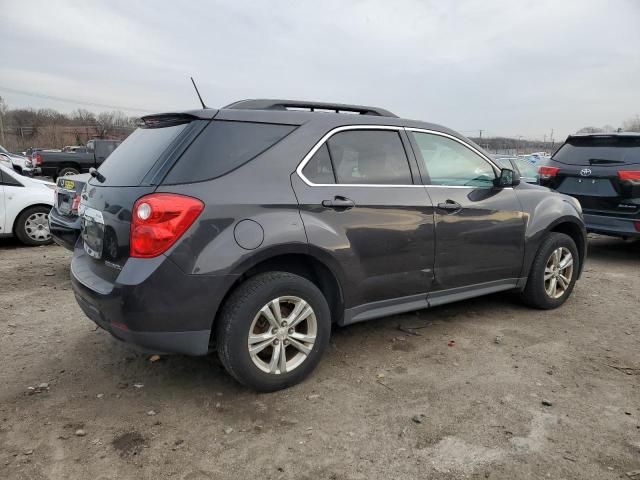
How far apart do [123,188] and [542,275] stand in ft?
12.0

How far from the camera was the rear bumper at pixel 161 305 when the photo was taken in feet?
8.73

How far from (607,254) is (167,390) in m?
6.87

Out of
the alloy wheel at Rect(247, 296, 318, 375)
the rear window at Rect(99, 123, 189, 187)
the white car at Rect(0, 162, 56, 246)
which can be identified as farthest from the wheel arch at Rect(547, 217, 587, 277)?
the white car at Rect(0, 162, 56, 246)

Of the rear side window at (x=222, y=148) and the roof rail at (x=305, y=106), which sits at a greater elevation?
the roof rail at (x=305, y=106)

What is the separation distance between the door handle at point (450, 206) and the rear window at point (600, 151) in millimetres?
3895

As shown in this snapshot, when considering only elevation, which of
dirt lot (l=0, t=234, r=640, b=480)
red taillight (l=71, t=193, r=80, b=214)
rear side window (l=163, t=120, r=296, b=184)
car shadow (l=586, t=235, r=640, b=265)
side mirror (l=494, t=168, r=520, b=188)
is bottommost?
dirt lot (l=0, t=234, r=640, b=480)

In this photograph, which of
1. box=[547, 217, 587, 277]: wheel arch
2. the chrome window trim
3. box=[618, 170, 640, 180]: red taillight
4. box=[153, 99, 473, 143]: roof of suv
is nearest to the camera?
box=[153, 99, 473, 143]: roof of suv

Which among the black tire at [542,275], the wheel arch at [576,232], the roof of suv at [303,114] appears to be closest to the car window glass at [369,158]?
the roof of suv at [303,114]

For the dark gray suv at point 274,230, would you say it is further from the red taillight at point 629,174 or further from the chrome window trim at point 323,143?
the red taillight at point 629,174

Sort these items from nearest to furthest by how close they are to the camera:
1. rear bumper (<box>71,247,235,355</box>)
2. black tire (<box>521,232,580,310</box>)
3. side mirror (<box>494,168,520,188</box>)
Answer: rear bumper (<box>71,247,235,355</box>)
side mirror (<box>494,168,520,188</box>)
black tire (<box>521,232,580,310</box>)

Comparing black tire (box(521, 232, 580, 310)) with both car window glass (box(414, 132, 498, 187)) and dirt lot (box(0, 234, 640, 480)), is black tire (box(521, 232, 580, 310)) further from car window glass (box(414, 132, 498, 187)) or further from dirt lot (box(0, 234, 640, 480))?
car window glass (box(414, 132, 498, 187))

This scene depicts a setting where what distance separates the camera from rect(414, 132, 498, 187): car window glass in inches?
151

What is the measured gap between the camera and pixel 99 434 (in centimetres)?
267

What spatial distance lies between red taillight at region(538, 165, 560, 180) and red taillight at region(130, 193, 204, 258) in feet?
20.2
